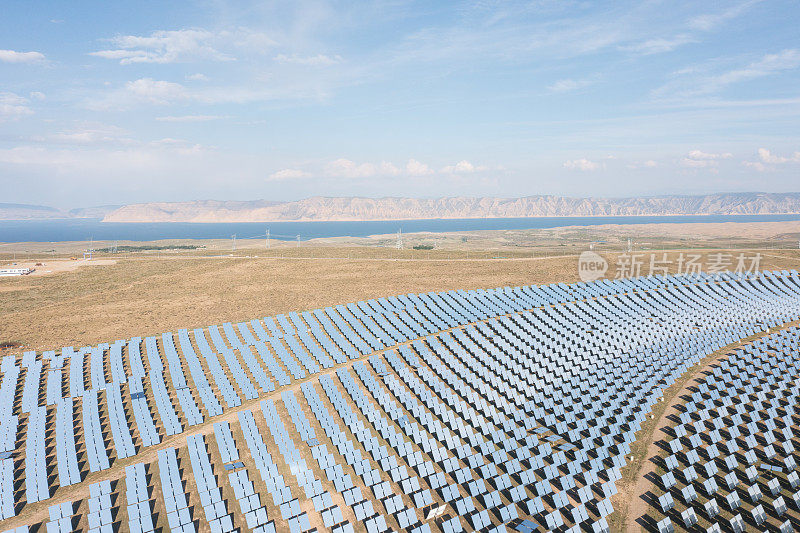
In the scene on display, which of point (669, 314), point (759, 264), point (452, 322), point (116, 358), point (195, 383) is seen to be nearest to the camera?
point (195, 383)

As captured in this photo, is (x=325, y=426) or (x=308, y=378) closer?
(x=325, y=426)

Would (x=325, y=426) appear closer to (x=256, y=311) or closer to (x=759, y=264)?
(x=256, y=311)

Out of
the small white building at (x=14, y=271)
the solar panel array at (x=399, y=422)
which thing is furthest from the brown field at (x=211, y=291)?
the small white building at (x=14, y=271)

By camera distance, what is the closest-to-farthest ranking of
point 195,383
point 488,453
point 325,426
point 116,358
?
point 488,453 → point 325,426 → point 195,383 → point 116,358

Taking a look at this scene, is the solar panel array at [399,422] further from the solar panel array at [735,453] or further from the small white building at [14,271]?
the small white building at [14,271]

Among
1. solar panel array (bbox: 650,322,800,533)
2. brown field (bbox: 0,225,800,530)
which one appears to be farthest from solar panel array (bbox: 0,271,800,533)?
brown field (bbox: 0,225,800,530)

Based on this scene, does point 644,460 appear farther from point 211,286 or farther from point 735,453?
point 211,286

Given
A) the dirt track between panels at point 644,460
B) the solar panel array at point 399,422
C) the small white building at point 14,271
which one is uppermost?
the small white building at point 14,271

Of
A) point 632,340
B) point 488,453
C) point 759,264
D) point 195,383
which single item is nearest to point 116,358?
point 195,383
